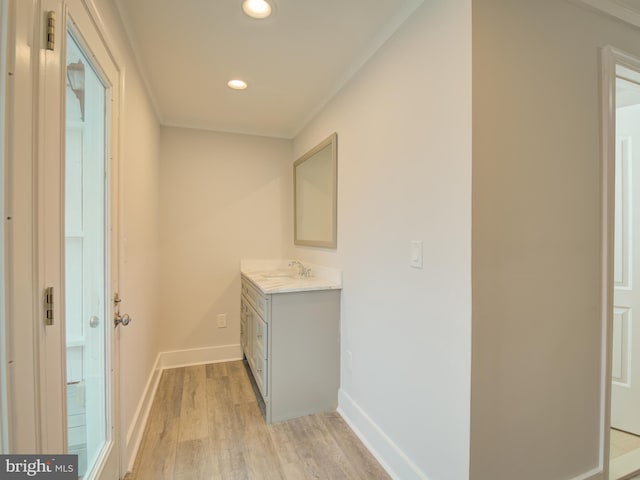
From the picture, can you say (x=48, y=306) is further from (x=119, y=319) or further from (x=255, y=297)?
(x=255, y=297)

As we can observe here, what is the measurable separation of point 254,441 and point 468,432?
1.37m

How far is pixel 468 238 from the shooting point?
1.21 metres

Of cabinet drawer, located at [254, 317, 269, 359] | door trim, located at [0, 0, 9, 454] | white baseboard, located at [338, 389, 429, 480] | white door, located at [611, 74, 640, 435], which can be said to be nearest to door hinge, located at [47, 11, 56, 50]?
door trim, located at [0, 0, 9, 454]

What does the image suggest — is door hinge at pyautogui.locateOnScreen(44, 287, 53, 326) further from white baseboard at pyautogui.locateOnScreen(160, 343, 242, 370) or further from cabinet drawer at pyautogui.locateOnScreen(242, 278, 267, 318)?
white baseboard at pyautogui.locateOnScreen(160, 343, 242, 370)

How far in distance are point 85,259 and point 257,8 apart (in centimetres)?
144

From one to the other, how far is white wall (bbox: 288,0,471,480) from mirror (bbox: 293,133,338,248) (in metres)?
0.21

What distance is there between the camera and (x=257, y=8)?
1525mm

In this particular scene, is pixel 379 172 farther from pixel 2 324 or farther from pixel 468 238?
pixel 2 324

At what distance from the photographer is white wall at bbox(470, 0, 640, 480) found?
48.1 inches

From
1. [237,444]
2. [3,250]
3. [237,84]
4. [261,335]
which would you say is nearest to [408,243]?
[261,335]

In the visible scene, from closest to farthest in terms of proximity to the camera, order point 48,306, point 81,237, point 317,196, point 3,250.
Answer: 1. point 3,250
2. point 48,306
3. point 81,237
4. point 317,196

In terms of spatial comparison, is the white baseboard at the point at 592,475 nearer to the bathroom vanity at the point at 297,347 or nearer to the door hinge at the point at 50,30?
the bathroom vanity at the point at 297,347

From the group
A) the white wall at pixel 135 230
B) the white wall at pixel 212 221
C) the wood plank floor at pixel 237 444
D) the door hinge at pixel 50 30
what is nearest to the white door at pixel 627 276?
the wood plank floor at pixel 237 444

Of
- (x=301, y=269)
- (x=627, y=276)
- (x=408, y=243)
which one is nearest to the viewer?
(x=408, y=243)
